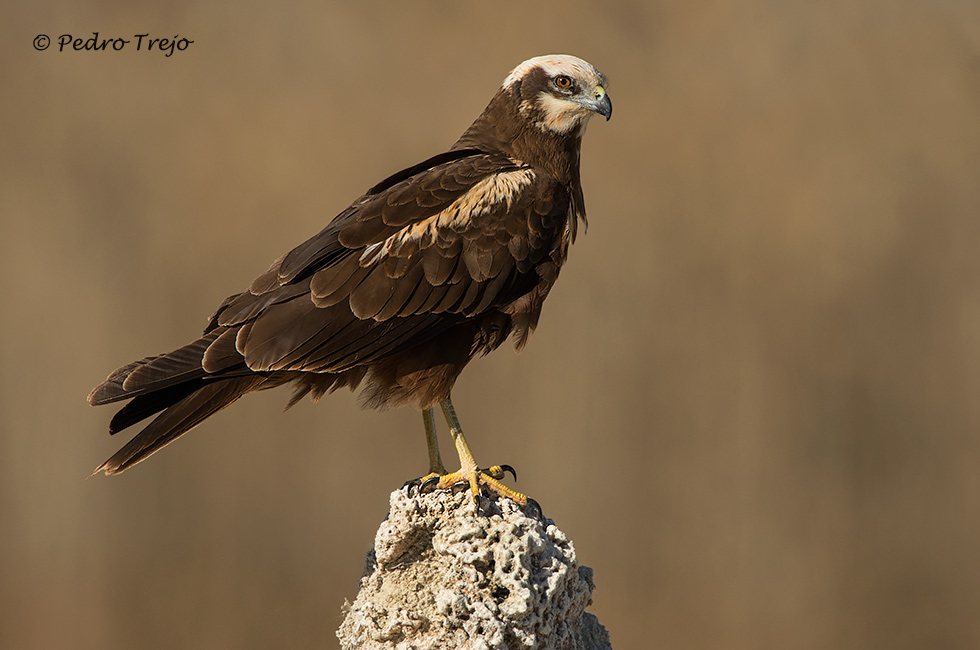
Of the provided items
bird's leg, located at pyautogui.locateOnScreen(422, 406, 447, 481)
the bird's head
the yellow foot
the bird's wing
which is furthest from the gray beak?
the yellow foot

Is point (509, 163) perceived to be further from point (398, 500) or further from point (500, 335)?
point (398, 500)

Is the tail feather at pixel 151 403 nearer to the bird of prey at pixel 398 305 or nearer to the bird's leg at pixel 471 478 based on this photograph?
the bird of prey at pixel 398 305

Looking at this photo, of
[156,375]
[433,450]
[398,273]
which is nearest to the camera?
[156,375]

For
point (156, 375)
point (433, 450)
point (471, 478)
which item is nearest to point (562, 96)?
point (433, 450)

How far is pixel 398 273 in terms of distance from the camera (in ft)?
11.7

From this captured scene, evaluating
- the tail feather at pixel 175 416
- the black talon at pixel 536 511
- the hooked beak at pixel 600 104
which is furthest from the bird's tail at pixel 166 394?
the hooked beak at pixel 600 104

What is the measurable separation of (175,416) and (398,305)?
33.4 inches

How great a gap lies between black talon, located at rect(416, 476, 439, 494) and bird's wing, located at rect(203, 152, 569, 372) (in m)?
0.47

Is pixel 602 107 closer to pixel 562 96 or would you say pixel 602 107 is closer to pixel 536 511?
pixel 562 96

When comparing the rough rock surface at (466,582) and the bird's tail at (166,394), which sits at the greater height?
the bird's tail at (166,394)

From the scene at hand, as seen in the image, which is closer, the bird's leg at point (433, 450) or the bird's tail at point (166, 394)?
the bird's tail at point (166, 394)

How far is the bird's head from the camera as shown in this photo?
13.0 feet

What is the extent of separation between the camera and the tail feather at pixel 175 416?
10.7 ft

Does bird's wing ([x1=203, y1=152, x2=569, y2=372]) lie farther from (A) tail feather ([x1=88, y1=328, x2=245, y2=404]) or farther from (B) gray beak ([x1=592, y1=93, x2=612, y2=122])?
(B) gray beak ([x1=592, y1=93, x2=612, y2=122])
